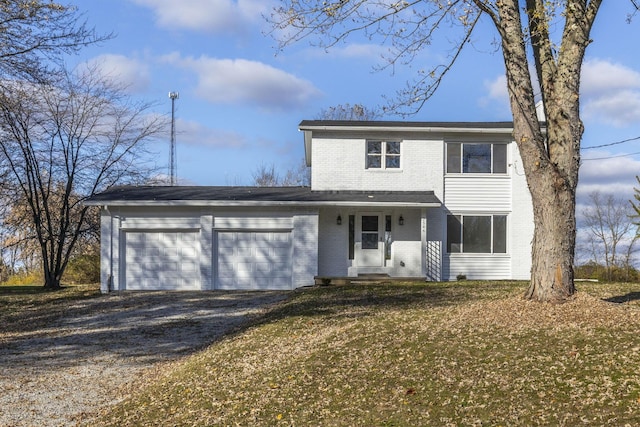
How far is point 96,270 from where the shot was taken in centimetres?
2759

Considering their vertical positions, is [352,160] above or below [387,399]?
above

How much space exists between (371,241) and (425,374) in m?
14.7

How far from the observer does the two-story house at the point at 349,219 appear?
70.2 ft

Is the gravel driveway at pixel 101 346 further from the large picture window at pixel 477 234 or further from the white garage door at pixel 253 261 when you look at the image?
the large picture window at pixel 477 234

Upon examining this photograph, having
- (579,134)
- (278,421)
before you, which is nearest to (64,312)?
(278,421)

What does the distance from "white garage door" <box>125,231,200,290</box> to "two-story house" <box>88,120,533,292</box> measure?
0.11 ft

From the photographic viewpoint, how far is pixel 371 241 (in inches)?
885

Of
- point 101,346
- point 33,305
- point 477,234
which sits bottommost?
point 101,346

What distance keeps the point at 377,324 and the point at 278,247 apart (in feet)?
35.6

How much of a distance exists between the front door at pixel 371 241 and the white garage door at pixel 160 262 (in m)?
5.55

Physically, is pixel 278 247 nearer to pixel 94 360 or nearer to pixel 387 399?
pixel 94 360

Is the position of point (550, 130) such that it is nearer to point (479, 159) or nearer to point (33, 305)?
point (479, 159)

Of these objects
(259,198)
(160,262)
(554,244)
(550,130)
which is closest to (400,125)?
(259,198)

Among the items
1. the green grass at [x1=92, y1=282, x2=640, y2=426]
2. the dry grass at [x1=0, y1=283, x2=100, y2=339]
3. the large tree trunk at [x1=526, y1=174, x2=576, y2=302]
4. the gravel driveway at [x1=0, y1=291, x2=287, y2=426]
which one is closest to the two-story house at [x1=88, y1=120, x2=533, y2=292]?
the gravel driveway at [x1=0, y1=291, x2=287, y2=426]
